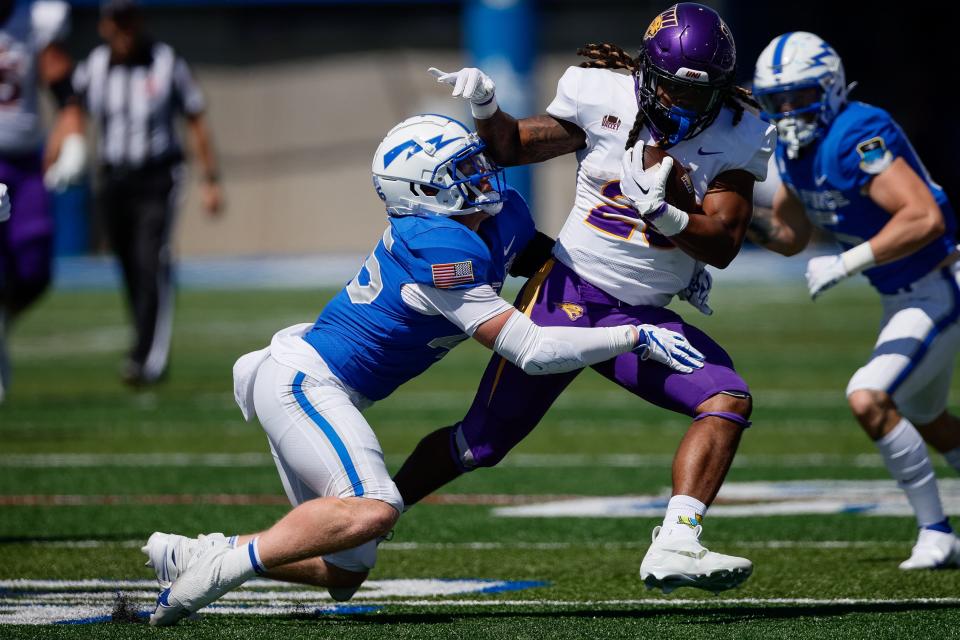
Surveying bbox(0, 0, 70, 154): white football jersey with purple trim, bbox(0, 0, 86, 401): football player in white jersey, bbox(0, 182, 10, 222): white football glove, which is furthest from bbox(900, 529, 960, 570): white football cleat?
bbox(0, 0, 70, 154): white football jersey with purple trim

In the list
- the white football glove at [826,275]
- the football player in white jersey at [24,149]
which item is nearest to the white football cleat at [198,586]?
the white football glove at [826,275]

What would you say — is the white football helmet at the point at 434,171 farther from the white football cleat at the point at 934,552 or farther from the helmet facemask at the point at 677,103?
the white football cleat at the point at 934,552

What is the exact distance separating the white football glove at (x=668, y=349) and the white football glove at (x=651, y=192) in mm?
255

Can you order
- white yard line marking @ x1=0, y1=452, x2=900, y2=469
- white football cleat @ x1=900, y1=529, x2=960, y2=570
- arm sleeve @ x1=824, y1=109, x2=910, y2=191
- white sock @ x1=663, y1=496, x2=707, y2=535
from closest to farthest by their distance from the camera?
white sock @ x1=663, y1=496, x2=707, y2=535 → white football cleat @ x1=900, y1=529, x2=960, y2=570 → arm sleeve @ x1=824, y1=109, x2=910, y2=191 → white yard line marking @ x1=0, y1=452, x2=900, y2=469

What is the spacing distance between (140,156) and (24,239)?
6.47 feet

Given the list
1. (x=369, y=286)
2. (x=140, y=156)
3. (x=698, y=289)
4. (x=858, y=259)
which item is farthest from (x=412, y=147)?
(x=140, y=156)

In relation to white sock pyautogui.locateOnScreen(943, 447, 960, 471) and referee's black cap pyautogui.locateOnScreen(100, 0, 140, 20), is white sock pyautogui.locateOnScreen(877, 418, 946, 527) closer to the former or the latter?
white sock pyautogui.locateOnScreen(943, 447, 960, 471)

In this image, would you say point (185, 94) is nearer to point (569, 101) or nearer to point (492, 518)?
point (492, 518)

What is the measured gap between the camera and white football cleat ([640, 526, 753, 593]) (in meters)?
3.67

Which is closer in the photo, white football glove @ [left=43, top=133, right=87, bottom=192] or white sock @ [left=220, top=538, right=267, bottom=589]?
white sock @ [left=220, top=538, right=267, bottom=589]

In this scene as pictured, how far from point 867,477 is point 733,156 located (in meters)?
2.77

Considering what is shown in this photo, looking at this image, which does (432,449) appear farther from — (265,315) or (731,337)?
(265,315)

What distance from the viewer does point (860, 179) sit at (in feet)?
16.3

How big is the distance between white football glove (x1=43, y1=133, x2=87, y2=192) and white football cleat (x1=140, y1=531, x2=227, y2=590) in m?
4.00
